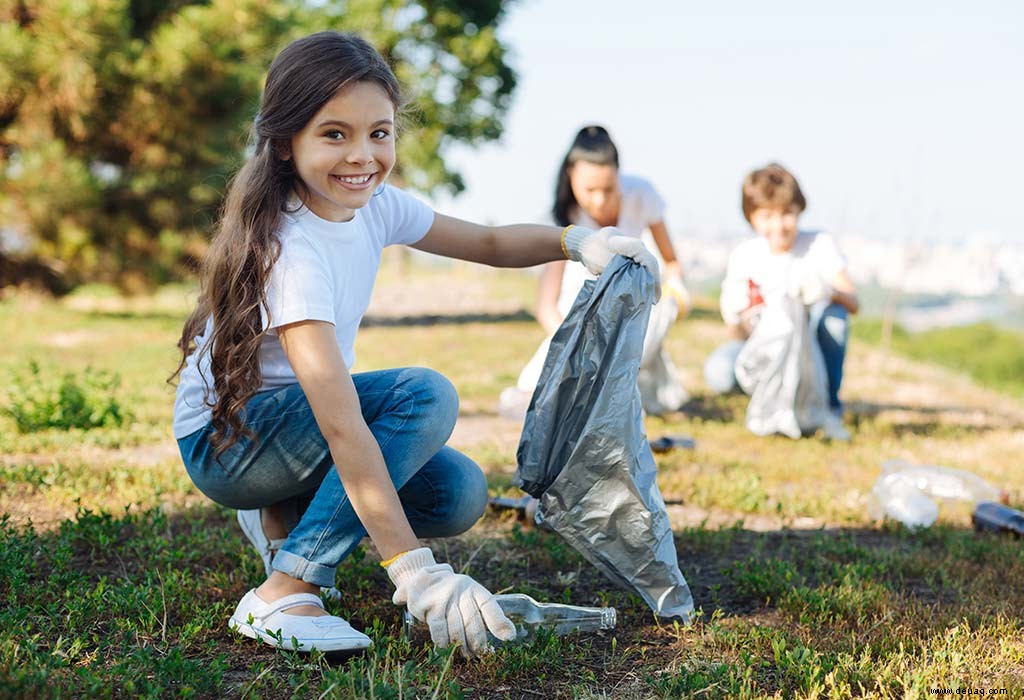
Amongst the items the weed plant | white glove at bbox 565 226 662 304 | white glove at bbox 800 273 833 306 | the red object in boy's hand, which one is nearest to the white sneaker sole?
white glove at bbox 565 226 662 304

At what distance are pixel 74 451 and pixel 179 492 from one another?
2.94ft

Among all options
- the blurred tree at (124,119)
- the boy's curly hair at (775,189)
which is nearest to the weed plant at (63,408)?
the boy's curly hair at (775,189)

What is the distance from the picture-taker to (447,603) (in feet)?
7.40

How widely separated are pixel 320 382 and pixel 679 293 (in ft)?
10.8

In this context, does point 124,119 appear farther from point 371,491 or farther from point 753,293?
point 371,491

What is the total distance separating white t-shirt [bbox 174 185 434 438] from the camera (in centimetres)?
230

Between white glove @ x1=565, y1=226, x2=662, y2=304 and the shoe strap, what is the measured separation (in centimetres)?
111

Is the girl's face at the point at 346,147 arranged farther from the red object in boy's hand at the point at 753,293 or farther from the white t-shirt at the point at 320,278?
the red object in boy's hand at the point at 753,293

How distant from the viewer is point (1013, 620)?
2.64 metres

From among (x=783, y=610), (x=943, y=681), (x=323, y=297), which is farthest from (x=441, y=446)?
(x=943, y=681)

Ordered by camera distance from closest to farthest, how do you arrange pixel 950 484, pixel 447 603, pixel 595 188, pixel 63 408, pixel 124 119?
pixel 447 603 → pixel 950 484 → pixel 63 408 → pixel 595 188 → pixel 124 119

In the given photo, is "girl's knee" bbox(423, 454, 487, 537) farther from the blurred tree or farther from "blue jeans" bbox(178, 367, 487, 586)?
the blurred tree

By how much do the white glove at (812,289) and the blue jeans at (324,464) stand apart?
10.9 ft

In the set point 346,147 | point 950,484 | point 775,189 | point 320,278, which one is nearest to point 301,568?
point 320,278
